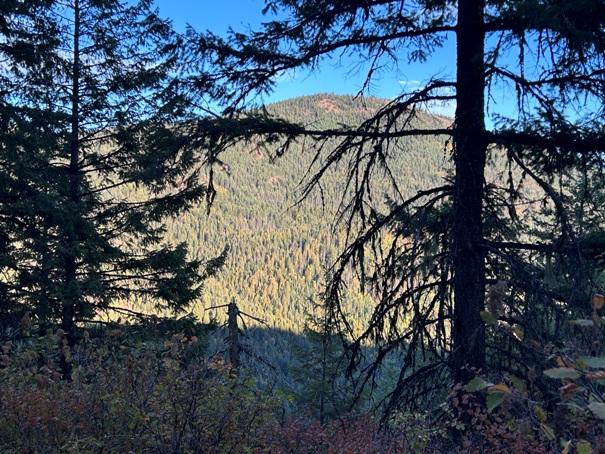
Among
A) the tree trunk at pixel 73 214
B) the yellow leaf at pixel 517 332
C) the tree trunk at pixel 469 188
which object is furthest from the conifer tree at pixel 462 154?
the tree trunk at pixel 73 214

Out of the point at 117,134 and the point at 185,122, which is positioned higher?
the point at 117,134

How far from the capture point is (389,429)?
4.90 meters

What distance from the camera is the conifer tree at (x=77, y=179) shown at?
29.1 ft

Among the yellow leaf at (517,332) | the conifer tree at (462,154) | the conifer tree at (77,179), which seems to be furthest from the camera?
the conifer tree at (77,179)

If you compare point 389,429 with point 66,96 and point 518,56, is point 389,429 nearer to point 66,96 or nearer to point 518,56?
point 518,56

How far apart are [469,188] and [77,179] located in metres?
8.93

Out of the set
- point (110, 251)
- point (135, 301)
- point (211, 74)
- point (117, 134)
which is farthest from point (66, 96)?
point (211, 74)

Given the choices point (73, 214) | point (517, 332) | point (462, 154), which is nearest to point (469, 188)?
point (462, 154)

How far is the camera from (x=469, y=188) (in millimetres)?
5293

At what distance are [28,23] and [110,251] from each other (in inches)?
205

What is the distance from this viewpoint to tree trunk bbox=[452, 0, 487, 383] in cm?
509

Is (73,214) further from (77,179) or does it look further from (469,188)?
(469,188)

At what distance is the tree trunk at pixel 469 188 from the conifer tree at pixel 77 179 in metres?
4.54

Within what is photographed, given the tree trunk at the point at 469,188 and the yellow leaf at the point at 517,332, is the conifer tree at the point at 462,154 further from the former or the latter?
the yellow leaf at the point at 517,332
